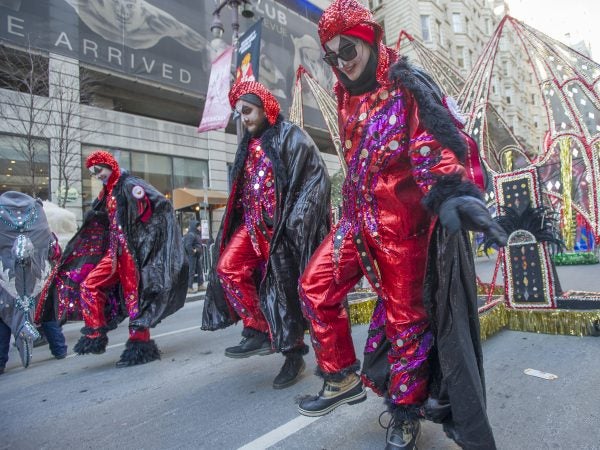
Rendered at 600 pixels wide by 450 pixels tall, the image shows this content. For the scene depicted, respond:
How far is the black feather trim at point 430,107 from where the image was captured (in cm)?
153

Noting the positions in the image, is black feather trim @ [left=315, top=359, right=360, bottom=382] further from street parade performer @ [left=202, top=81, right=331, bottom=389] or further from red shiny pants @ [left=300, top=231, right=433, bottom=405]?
street parade performer @ [left=202, top=81, right=331, bottom=389]

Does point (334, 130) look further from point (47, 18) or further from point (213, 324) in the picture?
point (47, 18)

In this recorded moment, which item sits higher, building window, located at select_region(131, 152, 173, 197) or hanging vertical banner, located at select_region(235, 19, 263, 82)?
hanging vertical banner, located at select_region(235, 19, 263, 82)

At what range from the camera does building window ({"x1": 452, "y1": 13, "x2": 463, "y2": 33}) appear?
3222 centimetres

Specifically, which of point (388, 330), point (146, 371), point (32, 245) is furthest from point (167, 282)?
point (388, 330)

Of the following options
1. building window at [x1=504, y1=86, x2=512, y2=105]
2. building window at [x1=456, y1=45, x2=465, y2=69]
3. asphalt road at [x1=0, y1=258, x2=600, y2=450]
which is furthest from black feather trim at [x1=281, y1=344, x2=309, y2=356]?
building window at [x1=504, y1=86, x2=512, y2=105]

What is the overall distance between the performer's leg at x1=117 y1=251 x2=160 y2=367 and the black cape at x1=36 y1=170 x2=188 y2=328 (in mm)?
51

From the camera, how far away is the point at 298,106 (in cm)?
661

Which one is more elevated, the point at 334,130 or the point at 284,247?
the point at 334,130

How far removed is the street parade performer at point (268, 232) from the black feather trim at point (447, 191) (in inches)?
48.4

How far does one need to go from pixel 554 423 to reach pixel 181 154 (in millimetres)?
15881

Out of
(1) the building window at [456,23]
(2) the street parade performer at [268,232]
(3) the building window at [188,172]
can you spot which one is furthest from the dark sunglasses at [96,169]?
(1) the building window at [456,23]

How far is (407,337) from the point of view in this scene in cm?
174

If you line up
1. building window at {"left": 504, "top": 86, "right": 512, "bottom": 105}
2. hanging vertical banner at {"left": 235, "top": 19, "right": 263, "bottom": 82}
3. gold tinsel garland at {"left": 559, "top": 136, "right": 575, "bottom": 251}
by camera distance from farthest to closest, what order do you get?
building window at {"left": 504, "top": 86, "right": 512, "bottom": 105}
hanging vertical banner at {"left": 235, "top": 19, "right": 263, "bottom": 82}
gold tinsel garland at {"left": 559, "top": 136, "right": 575, "bottom": 251}
